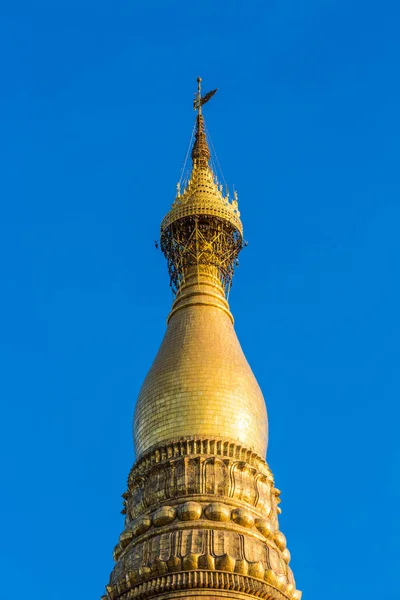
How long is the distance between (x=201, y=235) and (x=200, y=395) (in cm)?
941

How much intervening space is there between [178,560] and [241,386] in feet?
23.3

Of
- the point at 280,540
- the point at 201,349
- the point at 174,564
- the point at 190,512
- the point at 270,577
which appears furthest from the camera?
the point at 201,349

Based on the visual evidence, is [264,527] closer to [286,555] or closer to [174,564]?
[286,555]

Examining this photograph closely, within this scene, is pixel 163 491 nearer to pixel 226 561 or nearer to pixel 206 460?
pixel 206 460

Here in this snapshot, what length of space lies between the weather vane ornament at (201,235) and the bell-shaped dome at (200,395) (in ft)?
13.6

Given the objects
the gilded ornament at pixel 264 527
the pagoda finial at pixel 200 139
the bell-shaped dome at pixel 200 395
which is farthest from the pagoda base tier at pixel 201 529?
the pagoda finial at pixel 200 139

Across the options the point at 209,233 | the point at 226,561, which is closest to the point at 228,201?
the point at 209,233

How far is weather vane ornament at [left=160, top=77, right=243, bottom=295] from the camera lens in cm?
3931

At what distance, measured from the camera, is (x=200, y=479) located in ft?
101

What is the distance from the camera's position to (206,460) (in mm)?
30891

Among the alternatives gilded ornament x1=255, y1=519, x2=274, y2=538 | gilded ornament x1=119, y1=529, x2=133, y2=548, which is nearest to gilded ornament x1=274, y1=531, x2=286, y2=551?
gilded ornament x1=255, y1=519, x2=274, y2=538

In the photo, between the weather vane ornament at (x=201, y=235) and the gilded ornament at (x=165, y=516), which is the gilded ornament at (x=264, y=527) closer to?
the gilded ornament at (x=165, y=516)

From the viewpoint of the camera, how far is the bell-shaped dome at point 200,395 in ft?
105

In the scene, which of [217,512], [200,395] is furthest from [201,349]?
[217,512]
